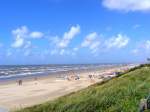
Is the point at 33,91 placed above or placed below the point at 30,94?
above

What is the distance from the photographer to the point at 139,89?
13.8 meters

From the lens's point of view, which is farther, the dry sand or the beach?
the beach

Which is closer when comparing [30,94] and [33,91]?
[30,94]

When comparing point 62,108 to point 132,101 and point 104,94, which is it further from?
point 132,101

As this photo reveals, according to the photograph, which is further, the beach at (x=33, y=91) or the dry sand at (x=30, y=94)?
the beach at (x=33, y=91)

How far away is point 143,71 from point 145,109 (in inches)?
390

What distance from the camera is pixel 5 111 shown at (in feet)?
81.4

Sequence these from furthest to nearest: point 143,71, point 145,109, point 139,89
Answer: point 143,71, point 139,89, point 145,109

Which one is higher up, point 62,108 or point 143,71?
point 143,71

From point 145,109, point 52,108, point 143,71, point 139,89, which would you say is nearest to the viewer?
point 145,109

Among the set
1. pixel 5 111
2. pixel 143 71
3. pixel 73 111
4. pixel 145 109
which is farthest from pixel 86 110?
pixel 5 111

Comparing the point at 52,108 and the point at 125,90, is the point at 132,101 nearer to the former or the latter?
the point at 125,90

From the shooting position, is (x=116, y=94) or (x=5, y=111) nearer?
(x=116, y=94)

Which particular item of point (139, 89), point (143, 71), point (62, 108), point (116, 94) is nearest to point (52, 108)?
point (62, 108)
